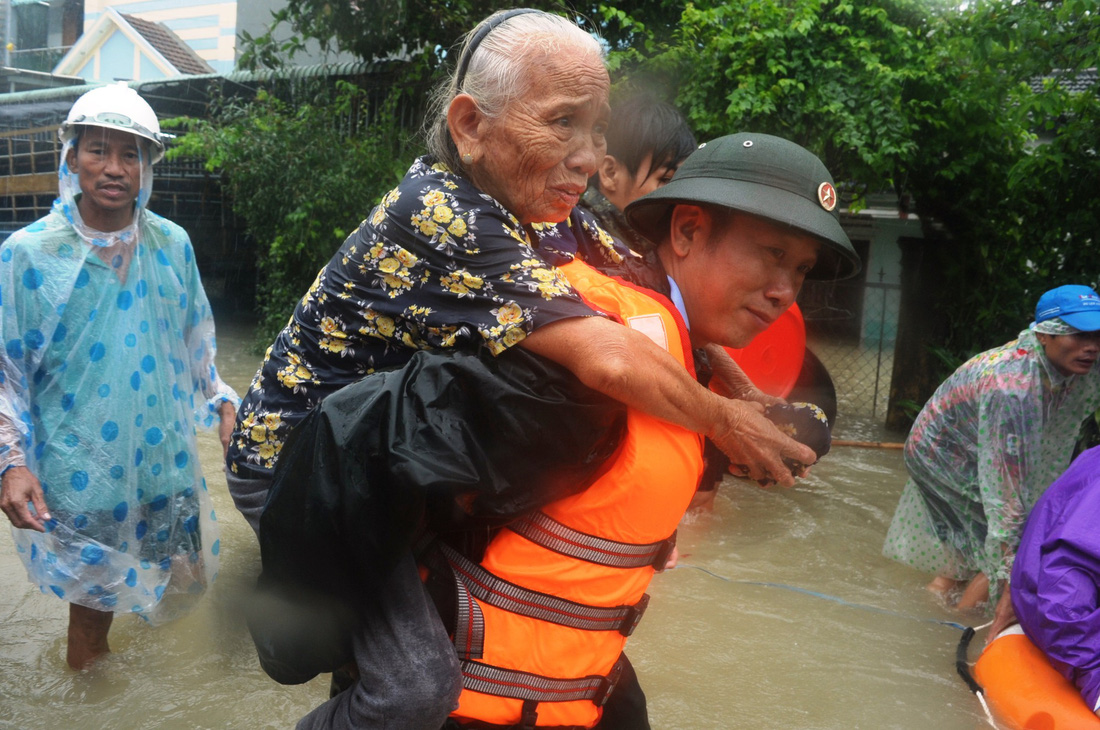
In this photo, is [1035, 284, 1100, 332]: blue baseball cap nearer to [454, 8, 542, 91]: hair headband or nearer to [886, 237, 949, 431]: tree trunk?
[454, 8, 542, 91]: hair headband

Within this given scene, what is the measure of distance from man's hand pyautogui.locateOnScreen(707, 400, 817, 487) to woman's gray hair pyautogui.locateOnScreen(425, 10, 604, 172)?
658mm

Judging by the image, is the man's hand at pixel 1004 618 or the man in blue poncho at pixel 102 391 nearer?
the man in blue poncho at pixel 102 391

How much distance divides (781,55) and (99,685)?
5.63m

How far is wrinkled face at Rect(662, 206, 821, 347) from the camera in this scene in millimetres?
1595

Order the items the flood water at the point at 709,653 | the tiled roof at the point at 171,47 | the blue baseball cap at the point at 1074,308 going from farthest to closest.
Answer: the tiled roof at the point at 171,47
the blue baseball cap at the point at 1074,308
the flood water at the point at 709,653

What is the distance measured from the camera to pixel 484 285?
153 centimetres

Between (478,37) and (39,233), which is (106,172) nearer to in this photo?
(39,233)

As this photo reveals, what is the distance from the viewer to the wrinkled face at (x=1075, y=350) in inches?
165

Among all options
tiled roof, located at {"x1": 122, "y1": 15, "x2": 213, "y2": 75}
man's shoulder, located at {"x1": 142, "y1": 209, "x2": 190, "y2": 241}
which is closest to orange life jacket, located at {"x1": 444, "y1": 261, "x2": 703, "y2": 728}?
man's shoulder, located at {"x1": 142, "y1": 209, "x2": 190, "y2": 241}

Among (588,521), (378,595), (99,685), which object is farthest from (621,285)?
(99,685)

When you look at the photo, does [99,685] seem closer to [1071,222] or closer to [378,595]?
[378,595]

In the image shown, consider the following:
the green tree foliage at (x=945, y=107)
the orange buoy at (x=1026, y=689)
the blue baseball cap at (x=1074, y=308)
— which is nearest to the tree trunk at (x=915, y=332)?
the green tree foliage at (x=945, y=107)

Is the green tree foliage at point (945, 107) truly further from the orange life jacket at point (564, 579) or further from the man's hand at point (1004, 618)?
the orange life jacket at point (564, 579)

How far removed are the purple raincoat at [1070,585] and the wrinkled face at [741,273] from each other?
6.67 feet
